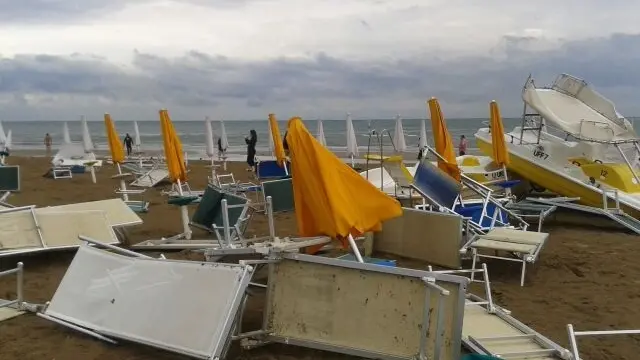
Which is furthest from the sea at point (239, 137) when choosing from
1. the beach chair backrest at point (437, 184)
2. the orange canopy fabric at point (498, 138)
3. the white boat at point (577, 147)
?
the beach chair backrest at point (437, 184)

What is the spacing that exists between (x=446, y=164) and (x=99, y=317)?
211 inches

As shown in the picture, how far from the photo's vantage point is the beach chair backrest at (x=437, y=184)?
25.0 feet

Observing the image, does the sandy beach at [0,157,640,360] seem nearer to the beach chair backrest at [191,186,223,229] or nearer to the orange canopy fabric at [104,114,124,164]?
the beach chair backrest at [191,186,223,229]

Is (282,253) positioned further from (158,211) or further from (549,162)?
(549,162)

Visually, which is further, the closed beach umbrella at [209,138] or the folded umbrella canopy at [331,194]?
the closed beach umbrella at [209,138]

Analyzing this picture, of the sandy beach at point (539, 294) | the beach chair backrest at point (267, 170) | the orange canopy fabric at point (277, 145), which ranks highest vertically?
the orange canopy fabric at point (277, 145)

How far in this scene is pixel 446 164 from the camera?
857 cm

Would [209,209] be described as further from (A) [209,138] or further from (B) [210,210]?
(A) [209,138]

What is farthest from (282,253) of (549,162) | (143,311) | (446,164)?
(549,162)

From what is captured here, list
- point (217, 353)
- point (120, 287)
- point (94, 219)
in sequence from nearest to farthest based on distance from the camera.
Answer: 1. point (217, 353)
2. point (120, 287)
3. point (94, 219)

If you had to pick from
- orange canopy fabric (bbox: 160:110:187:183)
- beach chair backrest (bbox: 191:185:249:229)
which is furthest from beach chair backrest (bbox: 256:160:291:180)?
beach chair backrest (bbox: 191:185:249:229)

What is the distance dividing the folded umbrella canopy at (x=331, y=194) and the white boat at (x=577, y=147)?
6.68m

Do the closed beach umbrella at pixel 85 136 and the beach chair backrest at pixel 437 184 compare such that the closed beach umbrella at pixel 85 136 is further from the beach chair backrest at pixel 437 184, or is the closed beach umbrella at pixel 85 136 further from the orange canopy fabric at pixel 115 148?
the beach chair backrest at pixel 437 184

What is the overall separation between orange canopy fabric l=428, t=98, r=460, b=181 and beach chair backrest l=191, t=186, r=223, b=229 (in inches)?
126
